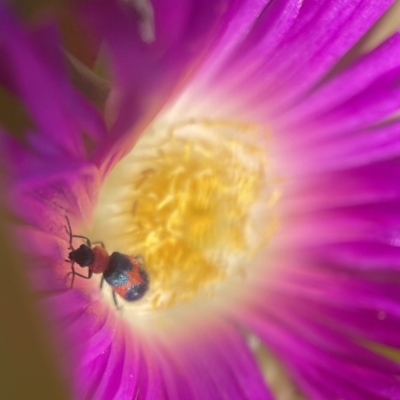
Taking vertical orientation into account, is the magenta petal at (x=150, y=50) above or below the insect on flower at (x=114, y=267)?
above

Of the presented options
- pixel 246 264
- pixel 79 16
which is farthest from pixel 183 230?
pixel 79 16

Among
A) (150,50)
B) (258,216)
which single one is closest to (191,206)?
(258,216)

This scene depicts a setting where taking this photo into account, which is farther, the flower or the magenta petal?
the flower

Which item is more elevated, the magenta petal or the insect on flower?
the magenta petal

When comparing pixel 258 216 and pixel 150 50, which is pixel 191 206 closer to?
pixel 258 216

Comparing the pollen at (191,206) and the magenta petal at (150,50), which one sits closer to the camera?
the magenta petal at (150,50)

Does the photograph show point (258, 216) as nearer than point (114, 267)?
No
